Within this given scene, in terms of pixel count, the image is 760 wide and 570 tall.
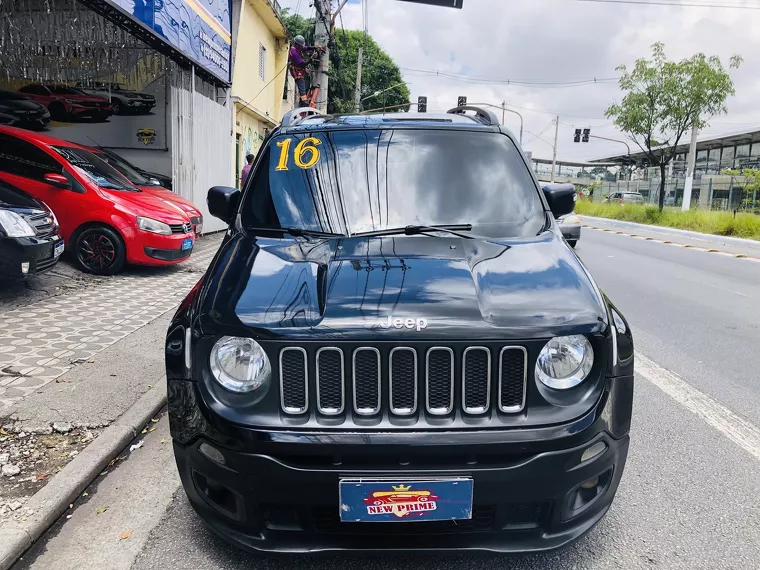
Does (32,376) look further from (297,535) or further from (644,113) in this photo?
(644,113)

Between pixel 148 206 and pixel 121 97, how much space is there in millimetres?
6037

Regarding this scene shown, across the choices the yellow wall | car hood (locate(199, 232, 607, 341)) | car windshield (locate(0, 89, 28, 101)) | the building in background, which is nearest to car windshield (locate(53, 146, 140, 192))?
car windshield (locate(0, 89, 28, 101))

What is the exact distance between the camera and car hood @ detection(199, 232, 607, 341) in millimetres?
2129

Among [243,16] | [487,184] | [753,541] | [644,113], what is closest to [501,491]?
[753,541]

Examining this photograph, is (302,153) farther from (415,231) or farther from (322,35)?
(322,35)

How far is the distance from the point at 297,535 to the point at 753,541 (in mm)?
2020

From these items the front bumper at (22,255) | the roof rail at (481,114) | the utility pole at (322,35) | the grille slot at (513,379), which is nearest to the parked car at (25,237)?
the front bumper at (22,255)

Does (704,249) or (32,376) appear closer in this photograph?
(32,376)

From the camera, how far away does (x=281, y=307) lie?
222 centimetres

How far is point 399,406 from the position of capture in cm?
211

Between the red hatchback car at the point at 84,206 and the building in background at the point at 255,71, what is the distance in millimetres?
8058

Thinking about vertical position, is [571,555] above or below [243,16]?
below

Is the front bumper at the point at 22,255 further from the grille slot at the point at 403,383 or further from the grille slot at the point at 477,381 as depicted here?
the grille slot at the point at 477,381

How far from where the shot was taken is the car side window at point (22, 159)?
8.29 m
